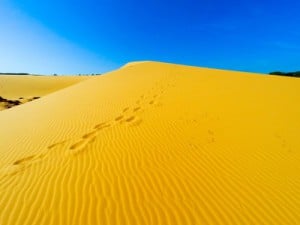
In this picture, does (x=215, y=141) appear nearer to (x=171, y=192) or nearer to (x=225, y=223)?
(x=171, y=192)

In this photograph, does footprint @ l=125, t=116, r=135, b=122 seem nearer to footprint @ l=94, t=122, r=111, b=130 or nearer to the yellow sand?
the yellow sand

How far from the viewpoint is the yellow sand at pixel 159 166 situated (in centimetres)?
381

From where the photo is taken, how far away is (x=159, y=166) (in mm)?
5129

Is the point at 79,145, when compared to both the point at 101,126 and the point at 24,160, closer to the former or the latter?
the point at 24,160

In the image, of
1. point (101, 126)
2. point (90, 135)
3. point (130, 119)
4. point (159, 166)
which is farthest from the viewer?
point (130, 119)

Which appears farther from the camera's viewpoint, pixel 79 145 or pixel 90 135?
pixel 90 135

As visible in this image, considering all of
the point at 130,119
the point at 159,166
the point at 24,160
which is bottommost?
the point at 24,160

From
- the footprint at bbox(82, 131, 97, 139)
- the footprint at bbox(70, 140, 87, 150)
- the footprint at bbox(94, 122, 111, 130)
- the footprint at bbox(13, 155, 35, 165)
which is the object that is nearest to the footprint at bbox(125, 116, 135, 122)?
the footprint at bbox(94, 122, 111, 130)

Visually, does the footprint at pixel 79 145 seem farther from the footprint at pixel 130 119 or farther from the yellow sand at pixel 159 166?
the footprint at pixel 130 119

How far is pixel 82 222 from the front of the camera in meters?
3.62

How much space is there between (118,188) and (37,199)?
1.45m

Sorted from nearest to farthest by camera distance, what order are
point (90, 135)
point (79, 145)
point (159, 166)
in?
point (159, 166)
point (79, 145)
point (90, 135)

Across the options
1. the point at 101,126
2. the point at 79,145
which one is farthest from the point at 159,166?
the point at 101,126

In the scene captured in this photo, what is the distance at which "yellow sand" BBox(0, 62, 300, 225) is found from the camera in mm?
3814
